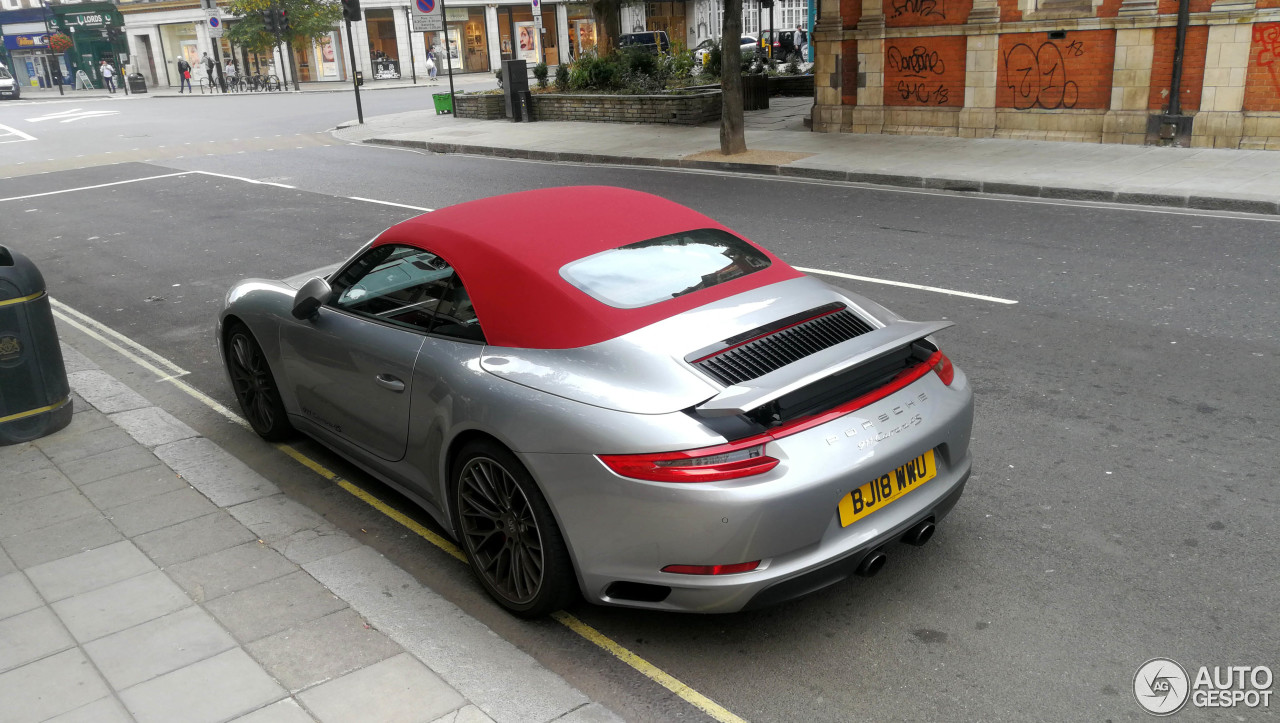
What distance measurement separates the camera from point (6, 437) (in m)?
5.74

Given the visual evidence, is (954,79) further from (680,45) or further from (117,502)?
(117,502)

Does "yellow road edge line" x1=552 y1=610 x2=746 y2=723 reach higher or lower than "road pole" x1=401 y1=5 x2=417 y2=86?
lower

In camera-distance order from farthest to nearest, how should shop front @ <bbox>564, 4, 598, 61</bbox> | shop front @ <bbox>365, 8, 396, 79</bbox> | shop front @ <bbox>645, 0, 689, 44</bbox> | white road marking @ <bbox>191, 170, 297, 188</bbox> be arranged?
shop front @ <bbox>645, 0, 689, 44</bbox> < shop front @ <bbox>564, 4, 598, 61</bbox> < shop front @ <bbox>365, 8, 396, 79</bbox> < white road marking @ <bbox>191, 170, 297, 188</bbox>

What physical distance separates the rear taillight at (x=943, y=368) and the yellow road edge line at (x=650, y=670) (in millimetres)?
1536

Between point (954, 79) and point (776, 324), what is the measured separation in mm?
15408

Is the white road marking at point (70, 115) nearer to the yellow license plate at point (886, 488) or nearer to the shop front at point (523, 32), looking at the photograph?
the shop front at point (523, 32)

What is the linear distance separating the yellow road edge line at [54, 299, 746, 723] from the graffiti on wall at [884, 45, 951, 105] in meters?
14.4

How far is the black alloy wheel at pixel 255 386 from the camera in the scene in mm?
5594

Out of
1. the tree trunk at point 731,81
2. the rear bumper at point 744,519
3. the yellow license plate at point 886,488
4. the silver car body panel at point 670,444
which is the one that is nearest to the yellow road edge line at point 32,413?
the silver car body panel at point 670,444

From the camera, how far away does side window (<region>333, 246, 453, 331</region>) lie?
4.33 metres

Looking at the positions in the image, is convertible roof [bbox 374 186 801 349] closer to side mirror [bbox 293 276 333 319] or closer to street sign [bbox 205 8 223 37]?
side mirror [bbox 293 276 333 319]

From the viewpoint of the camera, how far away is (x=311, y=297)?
4828 mm

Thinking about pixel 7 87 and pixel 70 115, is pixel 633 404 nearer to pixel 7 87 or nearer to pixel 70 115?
pixel 70 115

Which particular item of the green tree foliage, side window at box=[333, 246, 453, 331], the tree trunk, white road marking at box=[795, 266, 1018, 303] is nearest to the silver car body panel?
side window at box=[333, 246, 453, 331]
